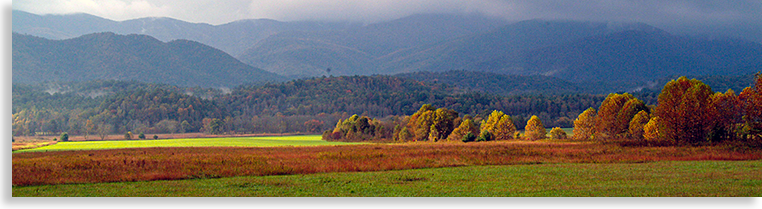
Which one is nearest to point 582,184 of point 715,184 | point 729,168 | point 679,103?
point 715,184

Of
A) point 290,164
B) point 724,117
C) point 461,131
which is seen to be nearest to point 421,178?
point 290,164

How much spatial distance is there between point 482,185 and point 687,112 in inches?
1677

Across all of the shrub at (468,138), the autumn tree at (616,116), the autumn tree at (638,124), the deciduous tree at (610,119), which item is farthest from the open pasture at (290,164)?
the shrub at (468,138)

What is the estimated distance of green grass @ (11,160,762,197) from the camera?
24383 millimetres

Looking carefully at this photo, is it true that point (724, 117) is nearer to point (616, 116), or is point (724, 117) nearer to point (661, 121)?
point (661, 121)

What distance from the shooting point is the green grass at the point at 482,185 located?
24383 mm

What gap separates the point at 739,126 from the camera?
57.9 meters

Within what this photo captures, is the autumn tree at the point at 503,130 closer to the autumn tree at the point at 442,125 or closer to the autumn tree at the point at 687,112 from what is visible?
the autumn tree at the point at 442,125

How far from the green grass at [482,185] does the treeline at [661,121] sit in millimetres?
23907

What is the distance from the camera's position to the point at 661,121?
6184 centimetres

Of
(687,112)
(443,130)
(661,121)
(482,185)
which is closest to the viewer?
(482,185)
